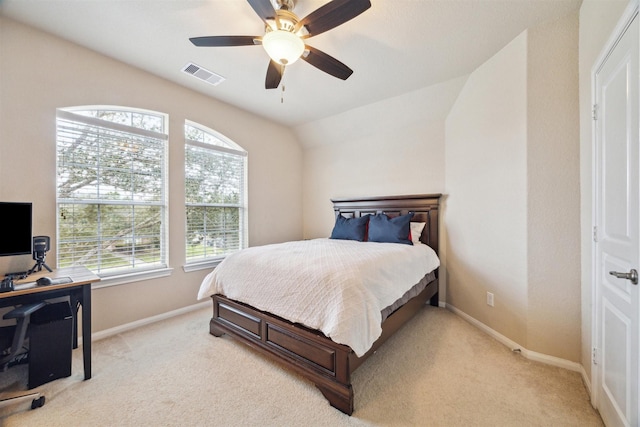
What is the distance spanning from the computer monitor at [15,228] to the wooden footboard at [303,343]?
4.78ft

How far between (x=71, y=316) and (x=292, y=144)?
370cm

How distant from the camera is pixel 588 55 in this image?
68.5 inches

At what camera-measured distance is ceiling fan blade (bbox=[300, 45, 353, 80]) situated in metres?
1.88

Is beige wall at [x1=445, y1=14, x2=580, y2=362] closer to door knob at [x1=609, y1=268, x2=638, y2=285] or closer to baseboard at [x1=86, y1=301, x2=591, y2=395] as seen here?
baseboard at [x1=86, y1=301, x2=591, y2=395]

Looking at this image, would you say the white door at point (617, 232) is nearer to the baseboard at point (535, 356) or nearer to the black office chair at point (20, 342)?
the baseboard at point (535, 356)

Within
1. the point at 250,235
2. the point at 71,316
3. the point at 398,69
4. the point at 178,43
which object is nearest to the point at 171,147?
the point at 178,43

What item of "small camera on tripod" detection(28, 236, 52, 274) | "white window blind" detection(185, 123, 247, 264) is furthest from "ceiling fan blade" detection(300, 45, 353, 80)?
"small camera on tripod" detection(28, 236, 52, 274)

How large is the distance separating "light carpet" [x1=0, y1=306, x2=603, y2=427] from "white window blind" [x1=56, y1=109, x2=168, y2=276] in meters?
0.88

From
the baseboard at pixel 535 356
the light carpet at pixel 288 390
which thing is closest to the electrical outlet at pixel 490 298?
the baseboard at pixel 535 356

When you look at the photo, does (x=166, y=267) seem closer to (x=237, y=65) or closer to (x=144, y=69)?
(x=144, y=69)

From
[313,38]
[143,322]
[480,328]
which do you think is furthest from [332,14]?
[143,322]

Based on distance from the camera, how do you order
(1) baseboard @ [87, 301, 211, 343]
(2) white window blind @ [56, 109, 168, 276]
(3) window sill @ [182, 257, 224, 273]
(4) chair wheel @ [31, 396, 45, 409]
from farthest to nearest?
(3) window sill @ [182, 257, 224, 273] → (1) baseboard @ [87, 301, 211, 343] → (2) white window blind @ [56, 109, 168, 276] → (4) chair wheel @ [31, 396, 45, 409]

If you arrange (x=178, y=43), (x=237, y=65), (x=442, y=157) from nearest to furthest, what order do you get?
(x=178, y=43)
(x=237, y=65)
(x=442, y=157)

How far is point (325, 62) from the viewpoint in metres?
1.98
